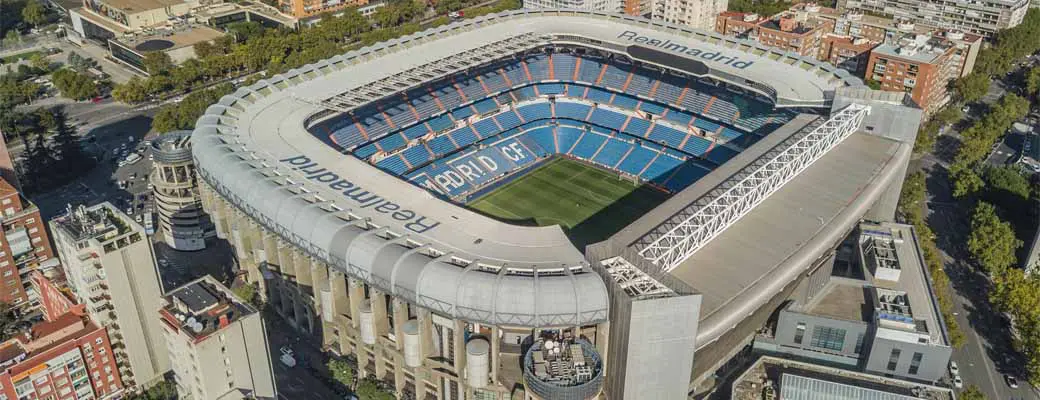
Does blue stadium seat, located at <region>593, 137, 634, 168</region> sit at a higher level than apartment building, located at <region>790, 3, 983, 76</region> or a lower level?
lower

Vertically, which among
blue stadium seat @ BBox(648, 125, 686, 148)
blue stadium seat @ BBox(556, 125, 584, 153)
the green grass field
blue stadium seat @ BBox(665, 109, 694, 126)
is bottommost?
the green grass field

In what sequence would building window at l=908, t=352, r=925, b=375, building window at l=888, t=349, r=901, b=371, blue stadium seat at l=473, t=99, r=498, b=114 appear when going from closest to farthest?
building window at l=908, t=352, r=925, b=375 → building window at l=888, t=349, r=901, b=371 → blue stadium seat at l=473, t=99, r=498, b=114

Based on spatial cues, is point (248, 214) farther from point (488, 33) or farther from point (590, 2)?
point (590, 2)

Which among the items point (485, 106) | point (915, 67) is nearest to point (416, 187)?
point (485, 106)

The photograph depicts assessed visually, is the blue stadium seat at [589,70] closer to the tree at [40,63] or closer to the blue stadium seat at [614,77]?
the blue stadium seat at [614,77]

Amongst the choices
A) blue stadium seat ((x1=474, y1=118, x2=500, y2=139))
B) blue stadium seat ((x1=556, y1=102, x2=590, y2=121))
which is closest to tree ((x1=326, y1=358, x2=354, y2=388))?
blue stadium seat ((x1=474, y1=118, x2=500, y2=139))

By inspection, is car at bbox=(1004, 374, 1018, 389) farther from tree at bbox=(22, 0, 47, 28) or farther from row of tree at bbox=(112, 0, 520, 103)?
tree at bbox=(22, 0, 47, 28)

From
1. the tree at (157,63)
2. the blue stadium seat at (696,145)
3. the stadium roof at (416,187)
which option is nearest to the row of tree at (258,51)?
the tree at (157,63)
